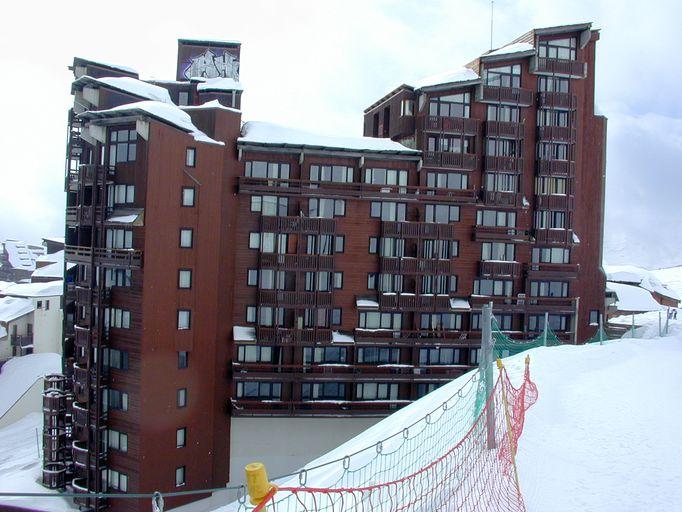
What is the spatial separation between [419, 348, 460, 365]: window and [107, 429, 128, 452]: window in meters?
17.0

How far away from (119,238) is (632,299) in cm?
5520

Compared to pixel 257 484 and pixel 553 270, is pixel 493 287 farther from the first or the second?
pixel 257 484

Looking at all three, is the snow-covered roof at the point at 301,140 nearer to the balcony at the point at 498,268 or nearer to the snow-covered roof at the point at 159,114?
the snow-covered roof at the point at 159,114

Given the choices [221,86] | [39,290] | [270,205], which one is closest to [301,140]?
[270,205]

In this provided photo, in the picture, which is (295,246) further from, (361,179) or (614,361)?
(614,361)

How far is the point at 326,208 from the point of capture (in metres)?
32.8

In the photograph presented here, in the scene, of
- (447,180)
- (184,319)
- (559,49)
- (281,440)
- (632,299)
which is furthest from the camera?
(632,299)

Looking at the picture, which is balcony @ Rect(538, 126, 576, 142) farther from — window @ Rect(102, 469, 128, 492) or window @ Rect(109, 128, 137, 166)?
window @ Rect(102, 469, 128, 492)

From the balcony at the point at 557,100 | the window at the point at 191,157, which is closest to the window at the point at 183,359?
the window at the point at 191,157

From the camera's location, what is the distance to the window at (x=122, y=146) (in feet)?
92.6

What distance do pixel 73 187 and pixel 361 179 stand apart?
16.6 meters

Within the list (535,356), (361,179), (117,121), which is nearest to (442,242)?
(361,179)

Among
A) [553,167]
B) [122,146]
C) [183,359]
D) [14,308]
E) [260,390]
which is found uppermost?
[553,167]

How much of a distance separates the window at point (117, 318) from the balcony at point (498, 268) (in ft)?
67.5
